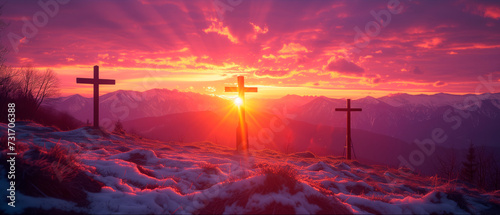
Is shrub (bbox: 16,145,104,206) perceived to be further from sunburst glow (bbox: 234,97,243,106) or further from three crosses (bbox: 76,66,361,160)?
sunburst glow (bbox: 234,97,243,106)

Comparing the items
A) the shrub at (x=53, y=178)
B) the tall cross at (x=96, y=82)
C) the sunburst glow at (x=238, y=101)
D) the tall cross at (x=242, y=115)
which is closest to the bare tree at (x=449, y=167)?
the tall cross at (x=242, y=115)

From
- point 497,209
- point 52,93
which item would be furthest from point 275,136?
point 497,209

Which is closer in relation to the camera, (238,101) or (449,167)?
(238,101)

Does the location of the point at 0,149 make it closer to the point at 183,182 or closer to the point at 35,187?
the point at 35,187

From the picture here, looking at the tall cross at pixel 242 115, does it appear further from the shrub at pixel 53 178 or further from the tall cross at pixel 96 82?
the shrub at pixel 53 178

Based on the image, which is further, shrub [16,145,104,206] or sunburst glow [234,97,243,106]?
sunburst glow [234,97,243,106]

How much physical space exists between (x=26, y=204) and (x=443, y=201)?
7603mm

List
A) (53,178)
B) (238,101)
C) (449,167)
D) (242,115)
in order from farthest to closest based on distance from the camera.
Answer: (449,167), (238,101), (242,115), (53,178)

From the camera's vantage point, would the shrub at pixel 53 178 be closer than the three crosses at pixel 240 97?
Yes

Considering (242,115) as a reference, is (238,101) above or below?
above

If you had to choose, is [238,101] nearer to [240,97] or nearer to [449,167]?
[240,97]

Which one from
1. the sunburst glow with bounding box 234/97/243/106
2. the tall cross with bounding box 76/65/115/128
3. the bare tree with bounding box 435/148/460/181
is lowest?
the bare tree with bounding box 435/148/460/181

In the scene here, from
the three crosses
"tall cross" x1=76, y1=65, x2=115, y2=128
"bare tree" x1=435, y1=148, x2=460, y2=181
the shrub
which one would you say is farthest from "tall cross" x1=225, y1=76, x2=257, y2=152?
"bare tree" x1=435, y1=148, x2=460, y2=181

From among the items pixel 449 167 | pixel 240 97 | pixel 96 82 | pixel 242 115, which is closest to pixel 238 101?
pixel 240 97
